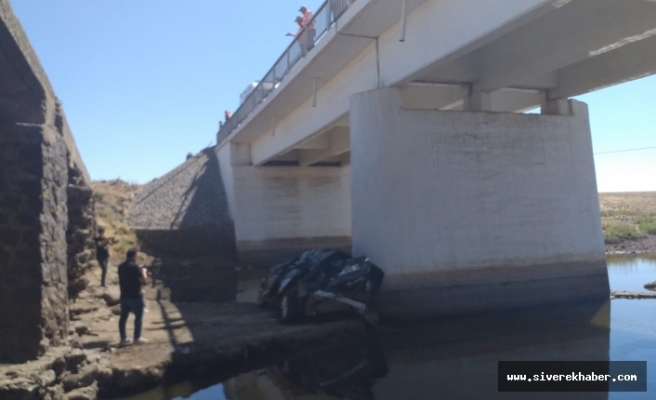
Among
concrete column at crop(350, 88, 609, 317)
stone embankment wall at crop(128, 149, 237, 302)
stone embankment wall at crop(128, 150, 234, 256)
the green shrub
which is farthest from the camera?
the green shrub

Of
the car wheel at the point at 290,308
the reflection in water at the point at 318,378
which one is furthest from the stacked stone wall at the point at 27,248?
the car wheel at the point at 290,308

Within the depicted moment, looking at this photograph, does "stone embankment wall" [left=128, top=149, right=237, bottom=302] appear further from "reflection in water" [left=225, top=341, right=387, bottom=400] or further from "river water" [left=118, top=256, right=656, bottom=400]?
"reflection in water" [left=225, top=341, right=387, bottom=400]

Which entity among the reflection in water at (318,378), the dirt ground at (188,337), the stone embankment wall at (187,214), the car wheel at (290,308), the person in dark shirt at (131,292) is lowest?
the reflection in water at (318,378)

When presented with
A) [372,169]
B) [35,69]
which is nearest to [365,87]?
[372,169]

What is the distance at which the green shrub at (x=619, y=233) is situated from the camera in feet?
91.4

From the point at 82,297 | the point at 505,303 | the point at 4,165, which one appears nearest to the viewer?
the point at 4,165

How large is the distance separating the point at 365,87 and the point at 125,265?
7.46m

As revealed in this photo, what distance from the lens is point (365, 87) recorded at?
13.7 meters

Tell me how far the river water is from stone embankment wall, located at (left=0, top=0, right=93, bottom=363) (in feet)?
6.13

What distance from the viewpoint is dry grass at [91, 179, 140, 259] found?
23.7 metres

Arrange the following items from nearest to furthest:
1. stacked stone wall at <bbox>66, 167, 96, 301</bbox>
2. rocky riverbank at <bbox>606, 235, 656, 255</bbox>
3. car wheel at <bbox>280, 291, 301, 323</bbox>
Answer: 1. car wheel at <bbox>280, 291, 301, 323</bbox>
2. stacked stone wall at <bbox>66, 167, 96, 301</bbox>
3. rocky riverbank at <bbox>606, 235, 656, 255</bbox>

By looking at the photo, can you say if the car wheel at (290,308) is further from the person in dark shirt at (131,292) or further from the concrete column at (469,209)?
the person in dark shirt at (131,292)

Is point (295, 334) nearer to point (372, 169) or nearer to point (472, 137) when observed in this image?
point (372, 169)

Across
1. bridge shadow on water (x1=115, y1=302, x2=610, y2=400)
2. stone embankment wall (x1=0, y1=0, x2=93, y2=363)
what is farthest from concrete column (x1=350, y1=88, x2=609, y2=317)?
stone embankment wall (x1=0, y1=0, x2=93, y2=363)
